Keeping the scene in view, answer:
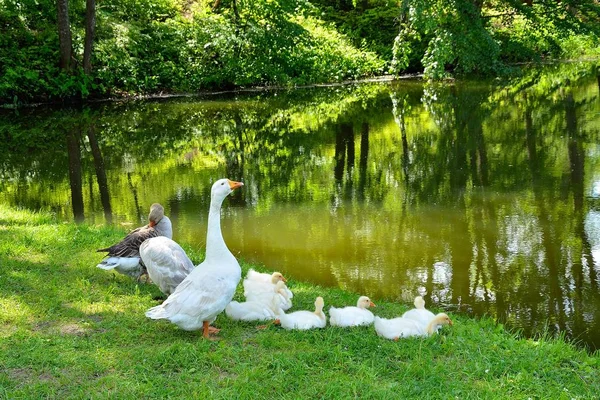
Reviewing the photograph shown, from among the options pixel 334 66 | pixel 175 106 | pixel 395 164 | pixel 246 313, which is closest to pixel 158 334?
pixel 246 313

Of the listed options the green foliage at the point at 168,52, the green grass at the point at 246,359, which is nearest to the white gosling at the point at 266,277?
the green grass at the point at 246,359

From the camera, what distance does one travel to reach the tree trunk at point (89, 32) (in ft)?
81.3

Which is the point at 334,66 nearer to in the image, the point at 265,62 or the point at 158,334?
the point at 265,62

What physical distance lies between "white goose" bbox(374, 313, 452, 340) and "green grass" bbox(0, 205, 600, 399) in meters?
0.09

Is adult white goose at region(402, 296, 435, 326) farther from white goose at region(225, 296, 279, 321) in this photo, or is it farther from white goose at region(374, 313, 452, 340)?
white goose at region(225, 296, 279, 321)

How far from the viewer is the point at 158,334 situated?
5.85 m

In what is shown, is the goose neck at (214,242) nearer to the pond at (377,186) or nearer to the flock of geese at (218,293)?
the flock of geese at (218,293)

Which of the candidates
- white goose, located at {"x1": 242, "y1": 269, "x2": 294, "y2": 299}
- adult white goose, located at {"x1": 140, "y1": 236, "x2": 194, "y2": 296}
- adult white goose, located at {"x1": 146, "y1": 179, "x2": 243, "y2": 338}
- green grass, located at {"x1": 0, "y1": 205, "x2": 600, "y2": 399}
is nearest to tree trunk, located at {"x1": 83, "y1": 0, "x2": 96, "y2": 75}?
green grass, located at {"x1": 0, "y1": 205, "x2": 600, "y2": 399}

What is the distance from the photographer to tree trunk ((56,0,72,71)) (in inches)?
957

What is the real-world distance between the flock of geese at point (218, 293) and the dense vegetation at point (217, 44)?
16.0m

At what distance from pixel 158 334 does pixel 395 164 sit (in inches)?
390

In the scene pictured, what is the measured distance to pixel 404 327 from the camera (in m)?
5.79

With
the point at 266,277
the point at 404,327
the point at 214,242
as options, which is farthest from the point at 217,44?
the point at 404,327

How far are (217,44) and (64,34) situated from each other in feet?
23.0
